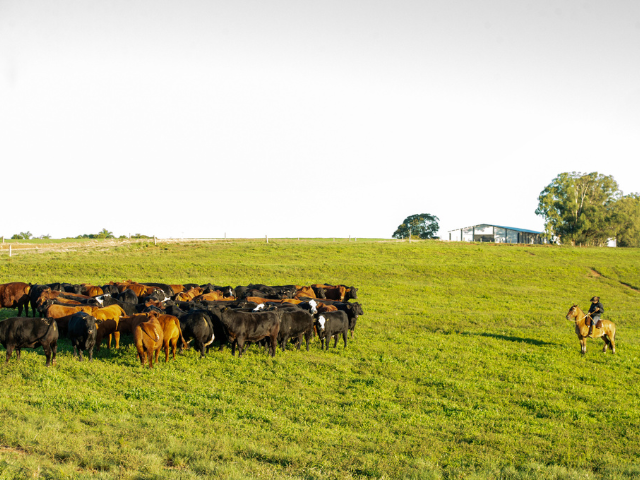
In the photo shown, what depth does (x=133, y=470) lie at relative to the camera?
7.23 meters

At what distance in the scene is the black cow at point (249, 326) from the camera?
47.7 feet

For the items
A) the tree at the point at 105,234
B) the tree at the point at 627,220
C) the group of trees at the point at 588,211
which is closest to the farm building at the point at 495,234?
the group of trees at the point at 588,211

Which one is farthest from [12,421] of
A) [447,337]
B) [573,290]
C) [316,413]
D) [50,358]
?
[573,290]

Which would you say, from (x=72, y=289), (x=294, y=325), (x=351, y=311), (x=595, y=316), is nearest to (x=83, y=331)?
(x=294, y=325)

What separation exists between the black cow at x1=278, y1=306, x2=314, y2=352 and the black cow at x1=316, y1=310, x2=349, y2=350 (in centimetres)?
35

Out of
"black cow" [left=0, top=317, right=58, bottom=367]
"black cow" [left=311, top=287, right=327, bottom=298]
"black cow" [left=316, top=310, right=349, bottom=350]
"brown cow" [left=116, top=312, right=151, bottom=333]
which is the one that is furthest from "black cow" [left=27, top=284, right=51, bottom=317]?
"black cow" [left=311, top=287, right=327, bottom=298]

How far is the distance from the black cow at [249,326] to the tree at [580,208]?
236ft

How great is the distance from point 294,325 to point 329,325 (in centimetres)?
132

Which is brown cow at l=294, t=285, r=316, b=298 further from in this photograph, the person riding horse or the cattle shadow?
the person riding horse

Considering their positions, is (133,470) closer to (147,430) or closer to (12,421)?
(147,430)

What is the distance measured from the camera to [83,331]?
13.2 meters

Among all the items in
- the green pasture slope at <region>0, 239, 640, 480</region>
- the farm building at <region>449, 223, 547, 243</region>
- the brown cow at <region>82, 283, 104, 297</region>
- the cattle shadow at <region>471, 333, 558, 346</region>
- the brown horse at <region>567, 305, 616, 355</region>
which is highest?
the farm building at <region>449, 223, 547, 243</region>

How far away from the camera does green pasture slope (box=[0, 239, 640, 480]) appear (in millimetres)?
7816

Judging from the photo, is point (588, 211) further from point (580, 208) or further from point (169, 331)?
point (169, 331)
